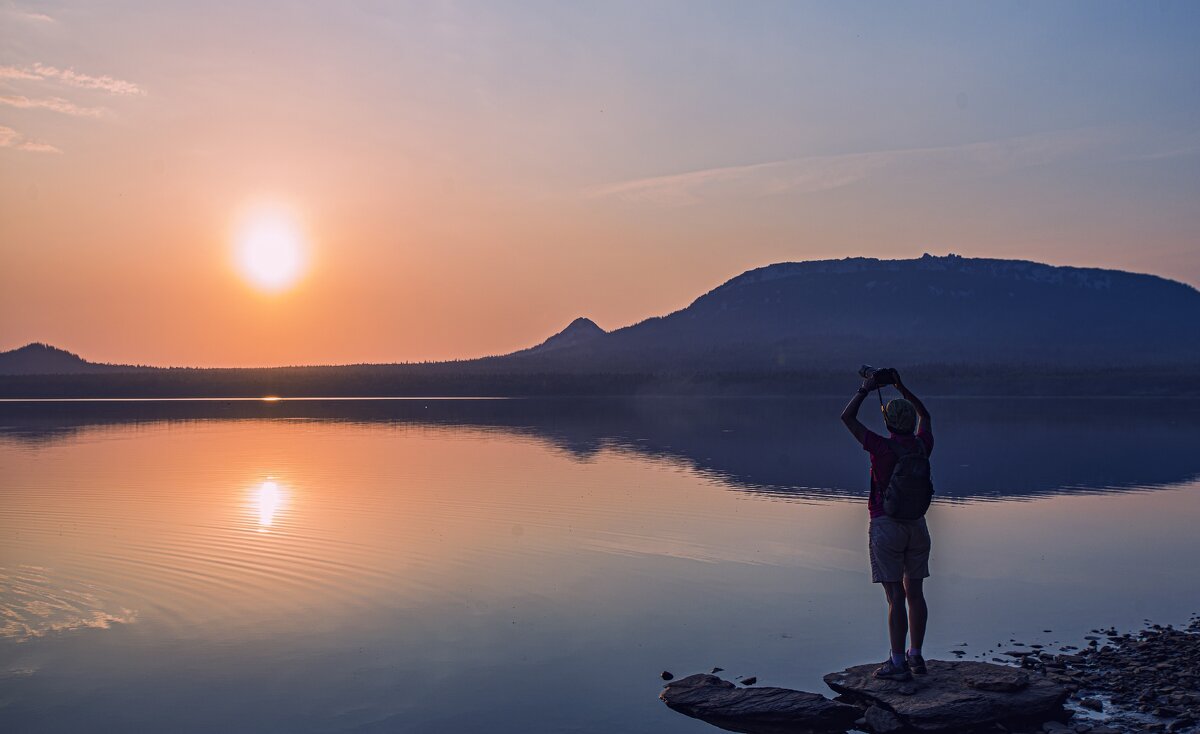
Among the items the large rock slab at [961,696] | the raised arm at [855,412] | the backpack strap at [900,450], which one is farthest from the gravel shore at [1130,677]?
the raised arm at [855,412]

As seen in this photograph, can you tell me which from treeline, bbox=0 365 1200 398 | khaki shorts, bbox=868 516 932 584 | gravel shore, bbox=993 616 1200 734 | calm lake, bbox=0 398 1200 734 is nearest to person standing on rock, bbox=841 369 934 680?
khaki shorts, bbox=868 516 932 584

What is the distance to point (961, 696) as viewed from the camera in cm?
824

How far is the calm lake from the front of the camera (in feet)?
30.1

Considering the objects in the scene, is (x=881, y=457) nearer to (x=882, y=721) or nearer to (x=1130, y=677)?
(x=882, y=721)

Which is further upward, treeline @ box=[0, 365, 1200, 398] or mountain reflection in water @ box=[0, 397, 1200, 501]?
treeline @ box=[0, 365, 1200, 398]

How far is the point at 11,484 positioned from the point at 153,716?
55.0 feet

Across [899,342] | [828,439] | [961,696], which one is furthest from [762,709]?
[899,342]

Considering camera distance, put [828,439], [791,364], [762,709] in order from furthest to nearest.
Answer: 1. [791,364]
2. [828,439]
3. [762,709]

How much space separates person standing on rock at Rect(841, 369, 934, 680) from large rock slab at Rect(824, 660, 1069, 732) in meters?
0.21

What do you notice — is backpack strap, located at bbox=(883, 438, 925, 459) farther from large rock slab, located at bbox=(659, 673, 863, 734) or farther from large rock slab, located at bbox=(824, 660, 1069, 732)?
large rock slab, located at bbox=(659, 673, 863, 734)

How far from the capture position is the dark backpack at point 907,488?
8.64m

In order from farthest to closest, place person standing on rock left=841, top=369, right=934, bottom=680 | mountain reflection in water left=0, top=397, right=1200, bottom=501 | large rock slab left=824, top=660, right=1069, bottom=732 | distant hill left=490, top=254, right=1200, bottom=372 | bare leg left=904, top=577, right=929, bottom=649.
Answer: distant hill left=490, top=254, right=1200, bottom=372, mountain reflection in water left=0, top=397, right=1200, bottom=501, bare leg left=904, top=577, right=929, bottom=649, person standing on rock left=841, top=369, right=934, bottom=680, large rock slab left=824, top=660, right=1069, bottom=732

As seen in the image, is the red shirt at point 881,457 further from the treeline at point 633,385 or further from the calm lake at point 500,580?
the treeline at point 633,385

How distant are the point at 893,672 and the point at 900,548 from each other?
0.99 metres
